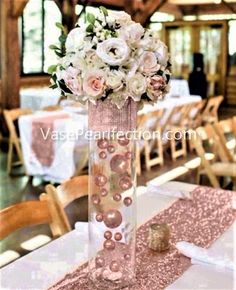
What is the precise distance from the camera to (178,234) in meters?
1.96

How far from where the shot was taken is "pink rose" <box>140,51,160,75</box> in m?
1.42

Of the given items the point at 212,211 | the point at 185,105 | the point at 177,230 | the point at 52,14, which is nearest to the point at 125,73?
the point at 177,230

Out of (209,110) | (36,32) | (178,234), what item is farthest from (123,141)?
(36,32)

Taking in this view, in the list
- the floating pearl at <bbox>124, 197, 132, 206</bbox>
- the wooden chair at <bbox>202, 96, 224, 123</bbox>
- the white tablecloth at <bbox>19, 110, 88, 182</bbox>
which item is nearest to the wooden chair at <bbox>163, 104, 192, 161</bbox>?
the wooden chair at <bbox>202, 96, 224, 123</bbox>

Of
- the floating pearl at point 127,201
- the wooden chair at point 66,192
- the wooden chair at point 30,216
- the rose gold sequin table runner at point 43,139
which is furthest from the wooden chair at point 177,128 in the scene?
the floating pearl at point 127,201

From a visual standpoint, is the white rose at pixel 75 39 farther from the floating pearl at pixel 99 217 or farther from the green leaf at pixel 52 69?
the floating pearl at pixel 99 217

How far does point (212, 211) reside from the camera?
88.0 inches

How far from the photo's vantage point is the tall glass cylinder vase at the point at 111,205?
59.1 inches

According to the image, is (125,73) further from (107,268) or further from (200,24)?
(200,24)

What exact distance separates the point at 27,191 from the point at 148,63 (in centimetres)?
414

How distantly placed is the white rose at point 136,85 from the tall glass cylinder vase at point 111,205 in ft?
0.28

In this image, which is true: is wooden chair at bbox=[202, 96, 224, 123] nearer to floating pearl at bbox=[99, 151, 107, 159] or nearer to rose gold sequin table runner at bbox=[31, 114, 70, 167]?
rose gold sequin table runner at bbox=[31, 114, 70, 167]

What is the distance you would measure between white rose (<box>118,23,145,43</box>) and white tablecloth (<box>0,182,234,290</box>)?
28.2 inches

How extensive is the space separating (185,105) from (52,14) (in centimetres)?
485
